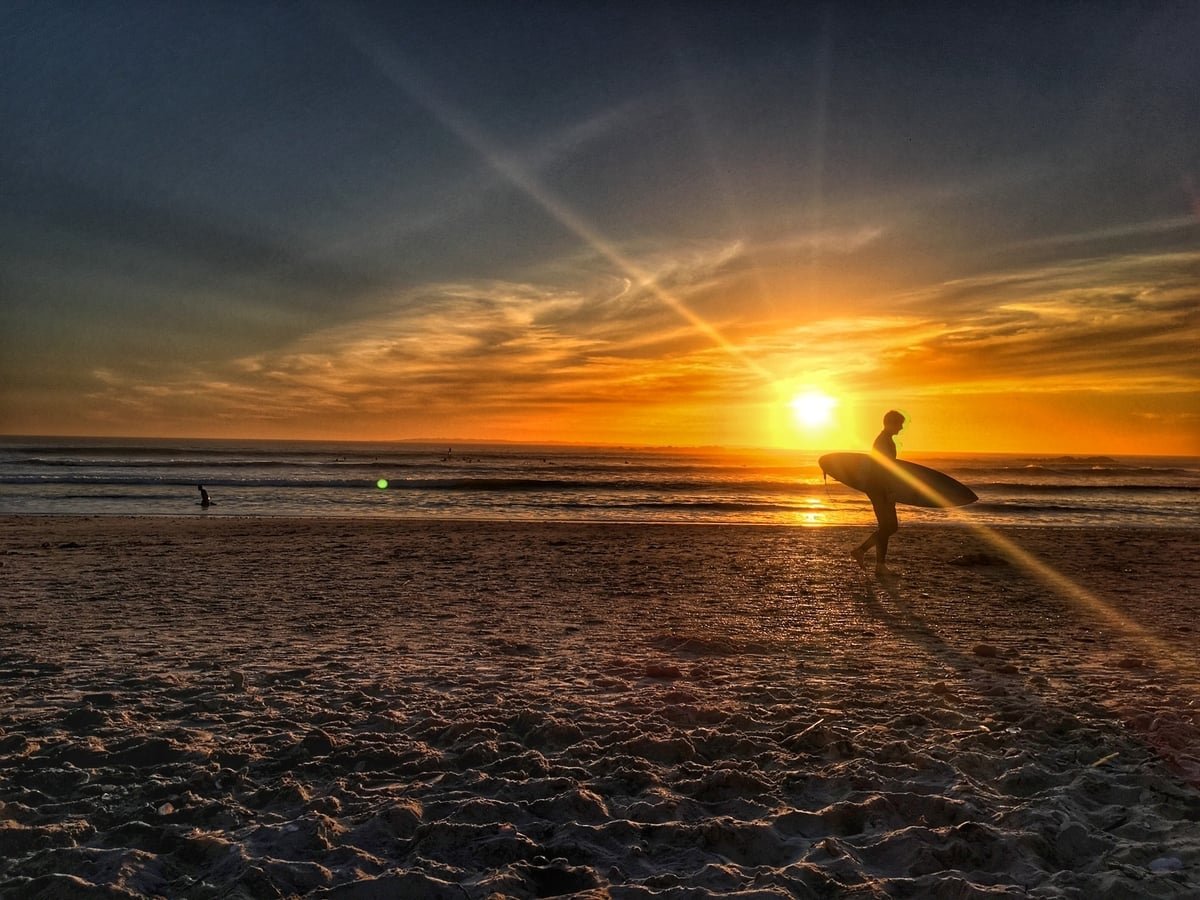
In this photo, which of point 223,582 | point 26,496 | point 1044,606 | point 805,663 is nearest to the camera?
point 805,663

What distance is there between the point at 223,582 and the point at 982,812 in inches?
426

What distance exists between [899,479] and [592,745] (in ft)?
31.4

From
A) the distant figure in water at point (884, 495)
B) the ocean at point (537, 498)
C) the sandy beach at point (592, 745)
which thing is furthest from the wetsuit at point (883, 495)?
the ocean at point (537, 498)

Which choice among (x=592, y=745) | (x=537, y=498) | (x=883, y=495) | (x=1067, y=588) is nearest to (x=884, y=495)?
(x=883, y=495)

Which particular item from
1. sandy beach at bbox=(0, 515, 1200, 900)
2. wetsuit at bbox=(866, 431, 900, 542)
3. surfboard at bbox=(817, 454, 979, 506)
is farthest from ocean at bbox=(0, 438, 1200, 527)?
sandy beach at bbox=(0, 515, 1200, 900)

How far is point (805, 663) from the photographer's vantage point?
7.05m

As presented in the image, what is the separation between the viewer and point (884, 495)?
496 inches

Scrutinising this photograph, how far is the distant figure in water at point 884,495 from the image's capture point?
1185 cm

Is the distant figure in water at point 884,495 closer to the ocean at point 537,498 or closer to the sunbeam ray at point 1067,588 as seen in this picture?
the sunbeam ray at point 1067,588

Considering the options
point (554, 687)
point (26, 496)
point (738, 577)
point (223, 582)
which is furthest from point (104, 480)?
point (554, 687)

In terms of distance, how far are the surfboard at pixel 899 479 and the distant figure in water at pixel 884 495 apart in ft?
0.27

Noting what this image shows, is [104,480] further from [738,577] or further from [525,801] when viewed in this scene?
[525,801]

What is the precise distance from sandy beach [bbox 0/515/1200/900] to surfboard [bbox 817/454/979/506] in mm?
2549

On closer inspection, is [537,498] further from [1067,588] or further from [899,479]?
[1067,588]
